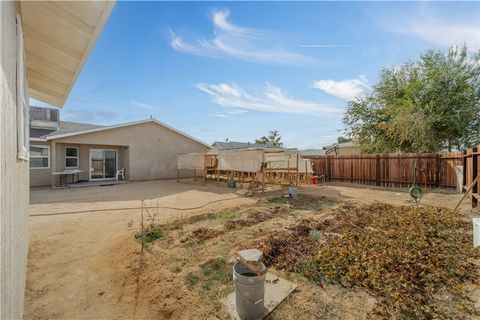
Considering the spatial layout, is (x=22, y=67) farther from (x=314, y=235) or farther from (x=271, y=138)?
(x=271, y=138)

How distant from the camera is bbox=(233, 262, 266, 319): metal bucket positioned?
266 cm

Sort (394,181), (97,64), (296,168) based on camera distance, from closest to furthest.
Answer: (97,64) < (296,168) < (394,181)

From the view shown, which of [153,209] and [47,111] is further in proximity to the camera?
[47,111]

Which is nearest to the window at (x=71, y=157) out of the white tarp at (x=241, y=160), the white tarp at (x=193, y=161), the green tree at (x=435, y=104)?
the white tarp at (x=193, y=161)

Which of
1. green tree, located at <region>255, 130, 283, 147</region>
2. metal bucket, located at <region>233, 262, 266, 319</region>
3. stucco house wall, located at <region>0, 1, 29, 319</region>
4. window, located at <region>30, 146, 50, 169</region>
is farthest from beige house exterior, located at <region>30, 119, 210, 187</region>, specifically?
green tree, located at <region>255, 130, 283, 147</region>

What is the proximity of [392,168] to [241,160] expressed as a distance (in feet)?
30.1

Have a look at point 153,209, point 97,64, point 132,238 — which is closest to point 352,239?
point 132,238

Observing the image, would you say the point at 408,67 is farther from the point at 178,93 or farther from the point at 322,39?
the point at 178,93

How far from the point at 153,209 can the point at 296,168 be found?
23.5ft

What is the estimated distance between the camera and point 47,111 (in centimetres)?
1612

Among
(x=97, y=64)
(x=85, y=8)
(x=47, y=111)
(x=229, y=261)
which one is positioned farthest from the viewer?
(x=47, y=111)

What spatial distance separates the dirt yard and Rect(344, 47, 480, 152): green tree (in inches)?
350

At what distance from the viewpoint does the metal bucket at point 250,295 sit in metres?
2.66

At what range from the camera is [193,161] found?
15.3 metres
